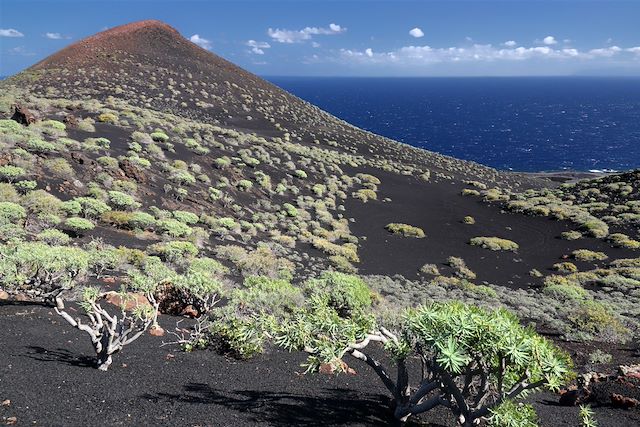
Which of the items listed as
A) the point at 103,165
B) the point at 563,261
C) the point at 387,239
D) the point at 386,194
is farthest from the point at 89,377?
the point at 386,194

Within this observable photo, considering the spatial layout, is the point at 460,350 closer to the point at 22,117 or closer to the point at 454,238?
the point at 454,238

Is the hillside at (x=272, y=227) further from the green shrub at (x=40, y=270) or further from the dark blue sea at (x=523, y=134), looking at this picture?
the dark blue sea at (x=523, y=134)

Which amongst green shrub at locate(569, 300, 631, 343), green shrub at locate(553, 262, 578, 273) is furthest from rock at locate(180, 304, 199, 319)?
green shrub at locate(553, 262, 578, 273)

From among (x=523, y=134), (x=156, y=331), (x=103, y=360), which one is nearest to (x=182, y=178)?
(x=156, y=331)

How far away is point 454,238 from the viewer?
36094 mm

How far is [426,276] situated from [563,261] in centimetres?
1253

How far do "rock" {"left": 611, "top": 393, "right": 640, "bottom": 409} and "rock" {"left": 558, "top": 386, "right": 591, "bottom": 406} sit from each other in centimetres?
51

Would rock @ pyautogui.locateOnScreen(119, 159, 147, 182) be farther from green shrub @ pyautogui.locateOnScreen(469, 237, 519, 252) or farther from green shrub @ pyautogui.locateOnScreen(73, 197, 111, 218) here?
green shrub @ pyautogui.locateOnScreen(469, 237, 519, 252)

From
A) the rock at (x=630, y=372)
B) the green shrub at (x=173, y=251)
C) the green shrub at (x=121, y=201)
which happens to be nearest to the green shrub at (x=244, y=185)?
the green shrub at (x=121, y=201)

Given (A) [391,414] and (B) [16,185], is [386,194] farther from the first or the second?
(A) [391,414]

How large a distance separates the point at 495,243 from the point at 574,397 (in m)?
25.5

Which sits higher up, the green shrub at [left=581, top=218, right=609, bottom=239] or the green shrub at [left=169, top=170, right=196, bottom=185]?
the green shrub at [left=169, top=170, right=196, bottom=185]

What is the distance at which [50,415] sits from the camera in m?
6.98

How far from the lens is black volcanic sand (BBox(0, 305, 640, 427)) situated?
747 cm
